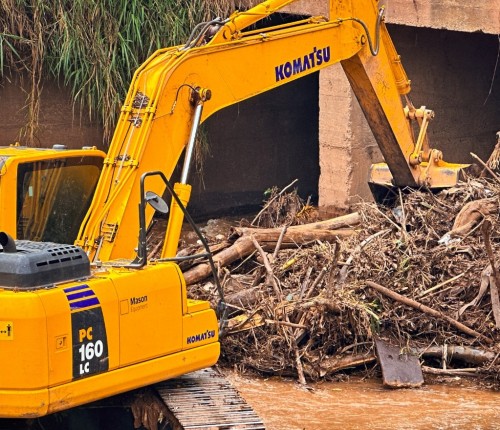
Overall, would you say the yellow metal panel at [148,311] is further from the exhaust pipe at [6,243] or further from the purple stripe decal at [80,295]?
the exhaust pipe at [6,243]

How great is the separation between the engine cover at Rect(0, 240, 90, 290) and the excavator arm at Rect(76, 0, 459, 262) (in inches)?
26.3

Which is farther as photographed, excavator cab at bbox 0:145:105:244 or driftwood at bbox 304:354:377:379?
driftwood at bbox 304:354:377:379

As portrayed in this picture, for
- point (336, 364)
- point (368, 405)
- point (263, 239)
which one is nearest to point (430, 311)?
point (336, 364)

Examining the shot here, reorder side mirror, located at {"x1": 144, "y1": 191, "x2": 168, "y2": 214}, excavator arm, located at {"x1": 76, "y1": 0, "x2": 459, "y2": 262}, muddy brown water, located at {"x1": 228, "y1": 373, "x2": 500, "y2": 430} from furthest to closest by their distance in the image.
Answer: muddy brown water, located at {"x1": 228, "y1": 373, "x2": 500, "y2": 430} < excavator arm, located at {"x1": 76, "y1": 0, "x2": 459, "y2": 262} < side mirror, located at {"x1": 144, "y1": 191, "x2": 168, "y2": 214}

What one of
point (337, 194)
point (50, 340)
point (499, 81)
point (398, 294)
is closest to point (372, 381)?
point (398, 294)

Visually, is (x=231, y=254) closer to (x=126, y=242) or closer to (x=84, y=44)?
(x=126, y=242)

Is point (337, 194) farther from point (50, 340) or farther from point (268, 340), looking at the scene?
point (50, 340)

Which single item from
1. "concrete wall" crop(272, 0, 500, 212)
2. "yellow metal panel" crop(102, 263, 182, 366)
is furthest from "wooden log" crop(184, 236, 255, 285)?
"concrete wall" crop(272, 0, 500, 212)

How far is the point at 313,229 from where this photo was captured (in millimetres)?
10359

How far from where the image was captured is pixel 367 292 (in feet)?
28.9

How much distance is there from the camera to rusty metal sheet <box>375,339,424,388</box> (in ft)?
27.3

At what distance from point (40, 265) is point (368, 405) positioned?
3078 millimetres

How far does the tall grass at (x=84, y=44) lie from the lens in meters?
12.5

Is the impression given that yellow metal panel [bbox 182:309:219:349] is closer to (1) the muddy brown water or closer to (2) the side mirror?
(2) the side mirror
